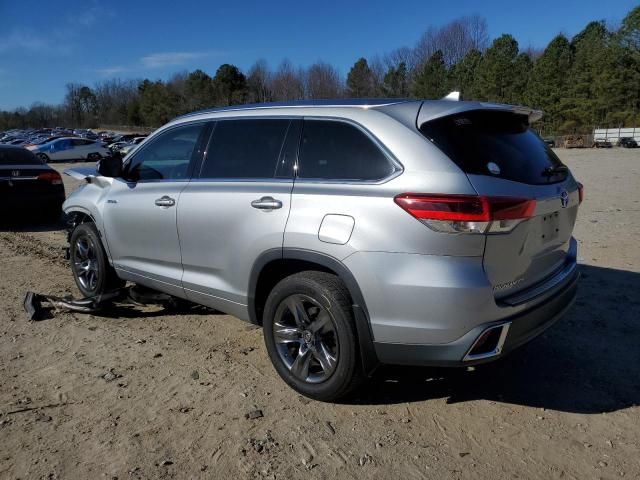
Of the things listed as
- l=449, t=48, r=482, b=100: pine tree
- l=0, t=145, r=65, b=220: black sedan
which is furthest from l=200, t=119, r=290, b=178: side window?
l=449, t=48, r=482, b=100: pine tree

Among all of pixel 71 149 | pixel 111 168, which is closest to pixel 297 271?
pixel 111 168

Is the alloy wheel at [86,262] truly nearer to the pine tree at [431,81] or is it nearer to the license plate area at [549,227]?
the license plate area at [549,227]

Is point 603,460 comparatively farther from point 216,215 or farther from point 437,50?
point 437,50

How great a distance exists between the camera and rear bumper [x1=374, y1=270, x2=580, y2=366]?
275 cm

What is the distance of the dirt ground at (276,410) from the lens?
2.71 metres

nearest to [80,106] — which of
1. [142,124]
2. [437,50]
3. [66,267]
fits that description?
[142,124]

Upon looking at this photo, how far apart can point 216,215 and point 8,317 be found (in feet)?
8.69

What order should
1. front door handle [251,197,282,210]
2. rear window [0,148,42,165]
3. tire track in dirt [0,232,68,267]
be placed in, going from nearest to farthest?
front door handle [251,197,282,210] → tire track in dirt [0,232,68,267] → rear window [0,148,42,165]

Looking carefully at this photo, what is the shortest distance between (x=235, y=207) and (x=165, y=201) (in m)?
0.86

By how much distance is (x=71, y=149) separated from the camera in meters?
33.6

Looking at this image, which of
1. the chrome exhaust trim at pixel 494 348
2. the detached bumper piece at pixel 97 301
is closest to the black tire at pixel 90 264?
the detached bumper piece at pixel 97 301

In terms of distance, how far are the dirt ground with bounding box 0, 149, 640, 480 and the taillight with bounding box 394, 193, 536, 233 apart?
1.21 m

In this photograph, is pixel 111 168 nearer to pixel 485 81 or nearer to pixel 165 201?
pixel 165 201

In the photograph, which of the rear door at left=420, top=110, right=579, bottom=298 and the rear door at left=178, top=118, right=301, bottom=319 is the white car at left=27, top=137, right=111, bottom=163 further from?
the rear door at left=420, top=110, right=579, bottom=298
